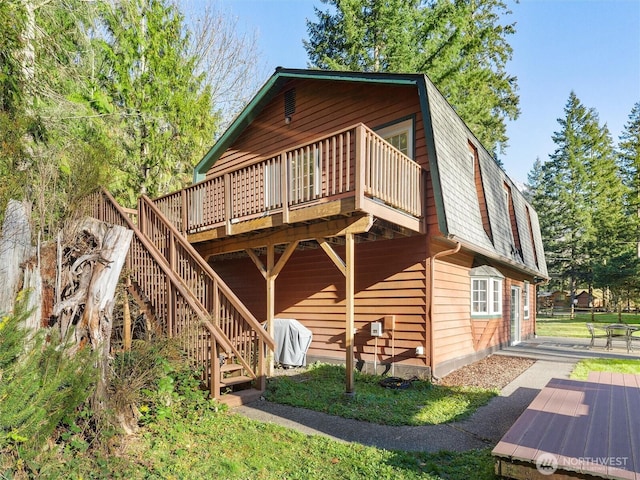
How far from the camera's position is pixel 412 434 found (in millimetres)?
4641

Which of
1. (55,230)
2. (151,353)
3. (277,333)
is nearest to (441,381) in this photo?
(277,333)

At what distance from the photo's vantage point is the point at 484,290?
10227 millimetres

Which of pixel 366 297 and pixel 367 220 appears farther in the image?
pixel 366 297

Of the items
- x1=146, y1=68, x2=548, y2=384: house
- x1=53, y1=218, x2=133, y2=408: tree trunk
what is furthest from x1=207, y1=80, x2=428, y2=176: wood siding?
x1=53, y1=218, x2=133, y2=408: tree trunk

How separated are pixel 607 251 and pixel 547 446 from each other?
35104mm

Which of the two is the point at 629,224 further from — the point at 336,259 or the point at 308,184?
the point at 308,184

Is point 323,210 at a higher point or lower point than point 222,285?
higher

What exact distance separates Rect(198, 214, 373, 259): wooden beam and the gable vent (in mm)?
4107

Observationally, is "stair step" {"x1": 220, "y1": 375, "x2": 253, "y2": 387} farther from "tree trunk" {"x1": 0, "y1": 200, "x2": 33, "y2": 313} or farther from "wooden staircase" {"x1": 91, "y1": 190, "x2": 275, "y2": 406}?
"tree trunk" {"x1": 0, "y1": 200, "x2": 33, "y2": 313}

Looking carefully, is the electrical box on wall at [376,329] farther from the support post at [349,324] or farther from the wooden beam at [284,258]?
the wooden beam at [284,258]

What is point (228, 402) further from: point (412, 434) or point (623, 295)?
point (623, 295)

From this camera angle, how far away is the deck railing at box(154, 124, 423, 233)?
5922 millimetres

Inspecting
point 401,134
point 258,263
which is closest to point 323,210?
point 258,263

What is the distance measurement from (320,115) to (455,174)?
3.81m
